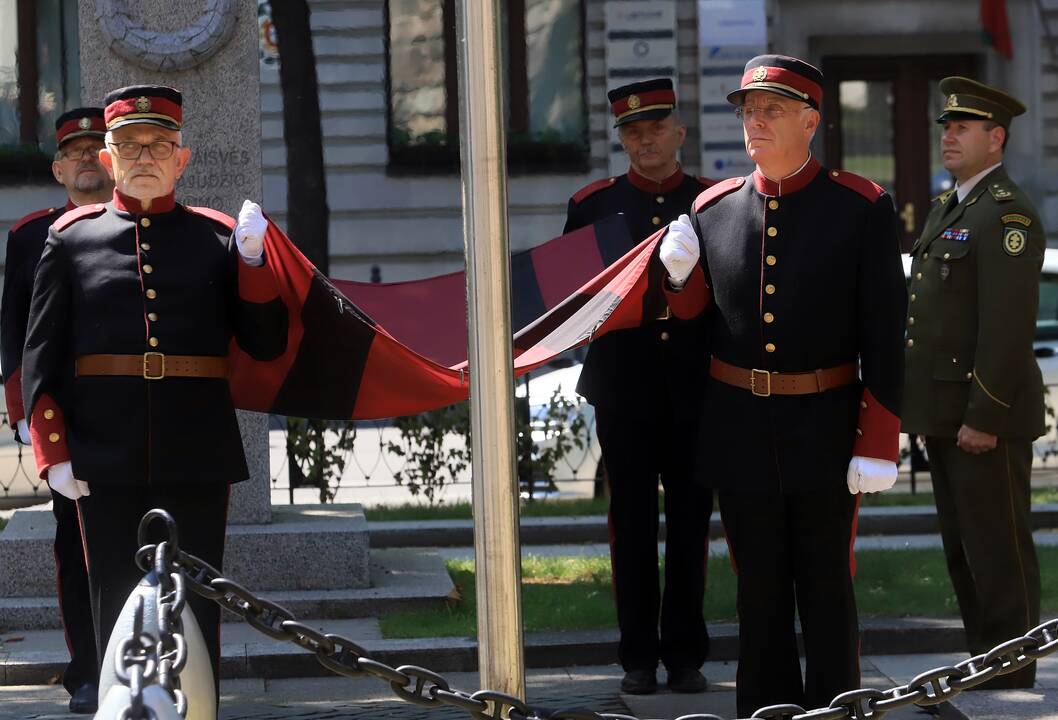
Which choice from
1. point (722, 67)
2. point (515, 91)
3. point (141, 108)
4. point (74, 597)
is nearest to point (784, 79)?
point (141, 108)

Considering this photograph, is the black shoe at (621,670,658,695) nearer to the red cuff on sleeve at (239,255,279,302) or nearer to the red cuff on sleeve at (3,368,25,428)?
the red cuff on sleeve at (239,255,279,302)

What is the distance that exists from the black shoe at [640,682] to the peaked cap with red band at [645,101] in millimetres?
2017

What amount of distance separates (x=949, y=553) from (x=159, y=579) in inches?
140

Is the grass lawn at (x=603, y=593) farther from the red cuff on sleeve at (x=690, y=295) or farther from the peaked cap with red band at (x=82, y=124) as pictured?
the peaked cap with red band at (x=82, y=124)

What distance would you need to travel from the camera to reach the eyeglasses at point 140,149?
5.20 m

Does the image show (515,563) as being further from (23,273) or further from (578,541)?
(578,541)

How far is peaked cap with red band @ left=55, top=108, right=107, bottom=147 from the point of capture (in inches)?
248

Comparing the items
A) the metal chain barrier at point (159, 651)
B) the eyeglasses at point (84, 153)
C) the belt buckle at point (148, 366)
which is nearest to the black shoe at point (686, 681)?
the belt buckle at point (148, 366)

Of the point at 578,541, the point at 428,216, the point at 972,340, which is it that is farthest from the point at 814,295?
the point at 428,216

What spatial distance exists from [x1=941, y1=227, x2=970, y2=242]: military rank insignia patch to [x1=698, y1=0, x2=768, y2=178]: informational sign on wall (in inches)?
629

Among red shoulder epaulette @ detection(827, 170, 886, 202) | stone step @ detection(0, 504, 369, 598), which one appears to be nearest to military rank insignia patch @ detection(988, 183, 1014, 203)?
red shoulder epaulette @ detection(827, 170, 886, 202)

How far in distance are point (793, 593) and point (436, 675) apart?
179 cm

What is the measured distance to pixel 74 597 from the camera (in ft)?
20.3

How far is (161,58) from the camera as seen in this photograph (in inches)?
308
